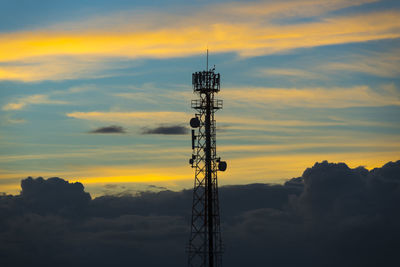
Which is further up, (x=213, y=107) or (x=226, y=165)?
(x=213, y=107)

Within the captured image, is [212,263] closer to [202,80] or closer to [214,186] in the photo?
[214,186]

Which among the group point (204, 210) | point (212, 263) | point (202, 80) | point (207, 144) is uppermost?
point (202, 80)

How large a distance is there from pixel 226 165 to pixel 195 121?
787cm

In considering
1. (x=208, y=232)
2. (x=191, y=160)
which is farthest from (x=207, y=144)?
(x=208, y=232)

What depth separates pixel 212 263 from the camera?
124 m

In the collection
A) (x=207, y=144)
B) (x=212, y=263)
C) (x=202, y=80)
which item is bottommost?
(x=212, y=263)

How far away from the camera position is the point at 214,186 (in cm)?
12631

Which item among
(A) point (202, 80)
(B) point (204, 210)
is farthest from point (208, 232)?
(A) point (202, 80)

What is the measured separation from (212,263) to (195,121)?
2070 centimetres

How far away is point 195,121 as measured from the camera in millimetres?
126438

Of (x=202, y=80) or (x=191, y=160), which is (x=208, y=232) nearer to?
(x=191, y=160)

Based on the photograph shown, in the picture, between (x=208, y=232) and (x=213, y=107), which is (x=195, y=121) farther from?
(x=208, y=232)

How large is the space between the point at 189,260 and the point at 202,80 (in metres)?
26.2

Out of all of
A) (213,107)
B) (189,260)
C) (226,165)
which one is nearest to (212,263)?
(189,260)
